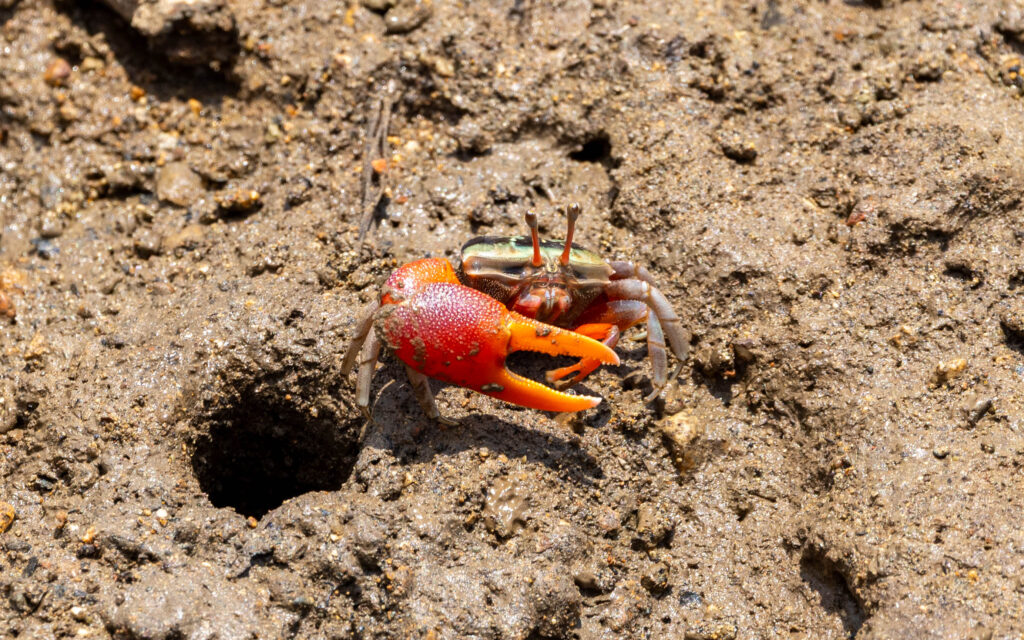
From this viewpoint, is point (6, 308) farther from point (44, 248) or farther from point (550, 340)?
point (550, 340)

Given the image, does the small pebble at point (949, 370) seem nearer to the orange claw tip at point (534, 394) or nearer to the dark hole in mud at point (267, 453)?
the orange claw tip at point (534, 394)

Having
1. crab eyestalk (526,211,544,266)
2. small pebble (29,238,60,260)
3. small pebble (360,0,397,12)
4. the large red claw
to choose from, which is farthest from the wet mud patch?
small pebble (360,0,397,12)

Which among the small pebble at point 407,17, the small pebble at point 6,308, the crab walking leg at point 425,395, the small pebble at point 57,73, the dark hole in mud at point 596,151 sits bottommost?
the small pebble at point 6,308

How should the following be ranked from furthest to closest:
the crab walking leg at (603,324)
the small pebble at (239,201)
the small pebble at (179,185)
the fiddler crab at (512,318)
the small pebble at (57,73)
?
the small pebble at (57,73) < the small pebble at (179,185) < the small pebble at (239,201) < the crab walking leg at (603,324) < the fiddler crab at (512,318)

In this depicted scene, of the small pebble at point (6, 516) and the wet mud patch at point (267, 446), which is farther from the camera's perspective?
the wet mud patch at point (267, 446)

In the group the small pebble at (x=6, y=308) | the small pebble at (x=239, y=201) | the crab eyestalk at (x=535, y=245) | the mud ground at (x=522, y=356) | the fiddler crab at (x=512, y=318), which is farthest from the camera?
the small pebble at (x=239, y=201)

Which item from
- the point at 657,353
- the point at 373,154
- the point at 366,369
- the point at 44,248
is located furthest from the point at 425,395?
the point at 44,248

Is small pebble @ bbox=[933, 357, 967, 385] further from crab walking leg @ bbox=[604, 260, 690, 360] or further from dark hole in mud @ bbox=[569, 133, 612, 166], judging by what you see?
dark hole in mud @ bbox=[569, 133, 612, 166]

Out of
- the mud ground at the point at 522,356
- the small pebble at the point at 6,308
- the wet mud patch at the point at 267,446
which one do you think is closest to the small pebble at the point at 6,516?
the mud ground at the point at 522,356
